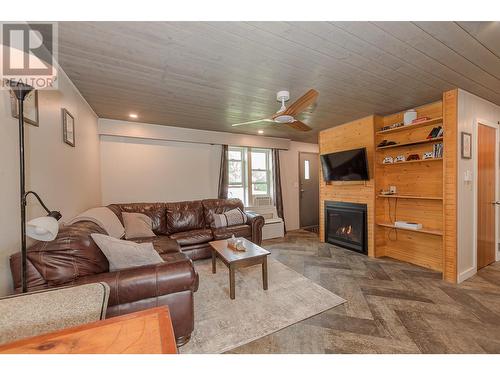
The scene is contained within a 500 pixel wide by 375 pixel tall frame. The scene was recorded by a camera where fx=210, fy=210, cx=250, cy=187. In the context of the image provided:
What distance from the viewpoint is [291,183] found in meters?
5.58

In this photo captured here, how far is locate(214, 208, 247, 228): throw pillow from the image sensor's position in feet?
12.5

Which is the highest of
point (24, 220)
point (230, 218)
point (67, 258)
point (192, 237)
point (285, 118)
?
point (285, 118)

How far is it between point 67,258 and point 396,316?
2716 mm

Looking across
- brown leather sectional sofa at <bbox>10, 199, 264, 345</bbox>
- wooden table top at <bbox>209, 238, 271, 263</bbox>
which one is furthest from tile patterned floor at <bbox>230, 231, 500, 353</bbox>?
wooden table top at <bbox>209, 238, 271, 263</bbox>

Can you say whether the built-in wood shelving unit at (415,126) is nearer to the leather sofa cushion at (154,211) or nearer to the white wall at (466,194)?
the white wall at (466,194)

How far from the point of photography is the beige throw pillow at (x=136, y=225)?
307cm

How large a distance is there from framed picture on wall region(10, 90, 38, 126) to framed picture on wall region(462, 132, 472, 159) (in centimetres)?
429

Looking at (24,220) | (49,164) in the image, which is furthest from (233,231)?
(24,220)

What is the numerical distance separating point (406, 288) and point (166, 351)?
279 centimetres

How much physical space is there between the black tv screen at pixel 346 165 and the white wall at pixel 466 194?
1.10 metres

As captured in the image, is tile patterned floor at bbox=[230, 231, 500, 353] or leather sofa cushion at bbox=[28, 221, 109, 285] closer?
leather sofa cushion at bbox=[28, 221, 109, 285]

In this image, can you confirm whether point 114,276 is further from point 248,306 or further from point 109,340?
point 248,306

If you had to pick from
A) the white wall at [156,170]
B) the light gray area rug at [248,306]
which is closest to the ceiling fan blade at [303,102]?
the light gray area rug at [248,306]

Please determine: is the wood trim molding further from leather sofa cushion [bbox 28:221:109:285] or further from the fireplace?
leather sofa cushion [bbox 28:221:109:285]
